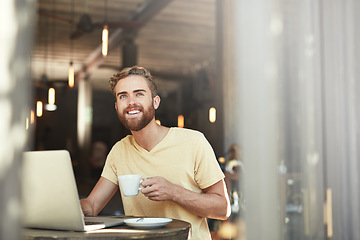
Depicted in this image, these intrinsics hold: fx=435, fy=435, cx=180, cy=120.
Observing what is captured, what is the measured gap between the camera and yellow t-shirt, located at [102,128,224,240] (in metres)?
2.00

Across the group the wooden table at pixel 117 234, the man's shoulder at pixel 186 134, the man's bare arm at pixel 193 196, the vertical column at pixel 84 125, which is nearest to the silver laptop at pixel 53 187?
the wooden table at pixel 117 234

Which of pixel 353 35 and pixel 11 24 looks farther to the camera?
pixel 353 35

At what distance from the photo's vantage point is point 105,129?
12914 millimetres

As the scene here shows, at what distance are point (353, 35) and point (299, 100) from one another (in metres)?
0.44

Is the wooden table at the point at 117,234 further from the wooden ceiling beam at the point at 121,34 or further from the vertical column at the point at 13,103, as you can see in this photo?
the wooden ceiling beam at the point at 121,34

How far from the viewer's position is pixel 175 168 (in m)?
2.06

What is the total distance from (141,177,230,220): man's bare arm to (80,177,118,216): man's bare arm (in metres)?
0.42

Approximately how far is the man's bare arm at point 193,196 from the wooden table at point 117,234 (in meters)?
0.23

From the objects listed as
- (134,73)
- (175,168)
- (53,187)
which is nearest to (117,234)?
(53,187)

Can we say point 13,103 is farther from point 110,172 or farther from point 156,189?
point 110,172

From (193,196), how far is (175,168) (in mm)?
218

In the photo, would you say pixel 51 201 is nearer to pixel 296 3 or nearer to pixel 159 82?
pixel 296 3

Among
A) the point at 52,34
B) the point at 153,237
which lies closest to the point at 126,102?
the point at 153,237

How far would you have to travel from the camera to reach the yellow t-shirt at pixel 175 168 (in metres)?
2.00
